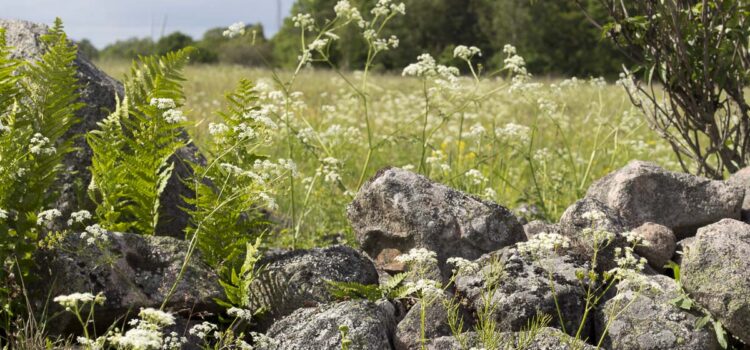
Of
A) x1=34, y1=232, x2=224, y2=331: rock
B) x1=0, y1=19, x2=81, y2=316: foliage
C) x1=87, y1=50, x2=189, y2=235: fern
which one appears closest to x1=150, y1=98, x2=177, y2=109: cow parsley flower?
x1=87, y1=50, x2=189, y2=235: fern

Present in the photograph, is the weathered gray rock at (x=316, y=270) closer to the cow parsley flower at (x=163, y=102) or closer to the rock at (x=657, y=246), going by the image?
the cow parsley flower at (x=163, y=102)

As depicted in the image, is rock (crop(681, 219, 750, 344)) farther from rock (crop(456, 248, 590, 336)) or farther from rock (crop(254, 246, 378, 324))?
rock (crop(254, 246, 378, 324))

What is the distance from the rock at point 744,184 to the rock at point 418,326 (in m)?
2.22

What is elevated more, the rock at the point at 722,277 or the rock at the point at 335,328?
the rock at the point at 722,277

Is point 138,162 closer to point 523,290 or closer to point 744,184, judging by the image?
point 523,290

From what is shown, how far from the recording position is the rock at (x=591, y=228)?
4.01m

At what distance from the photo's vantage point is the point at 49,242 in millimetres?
3781

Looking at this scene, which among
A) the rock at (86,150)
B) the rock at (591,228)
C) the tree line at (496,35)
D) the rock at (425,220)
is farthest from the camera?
the tree line at (496,35)

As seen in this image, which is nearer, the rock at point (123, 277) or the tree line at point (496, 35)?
the rock at point (123, 277)

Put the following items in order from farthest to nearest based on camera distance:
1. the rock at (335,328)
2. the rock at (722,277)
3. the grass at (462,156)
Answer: the grass at (462,156) → the rock at (722,277) → the rock at (335,328)

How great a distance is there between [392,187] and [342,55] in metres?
46.5

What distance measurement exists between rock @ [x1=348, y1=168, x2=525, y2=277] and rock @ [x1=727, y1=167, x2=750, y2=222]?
153 centimetres

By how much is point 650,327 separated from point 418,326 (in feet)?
3.33

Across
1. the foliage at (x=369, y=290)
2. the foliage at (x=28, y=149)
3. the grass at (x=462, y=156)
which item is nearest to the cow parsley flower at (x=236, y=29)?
the grass at (x=462, y=156)
